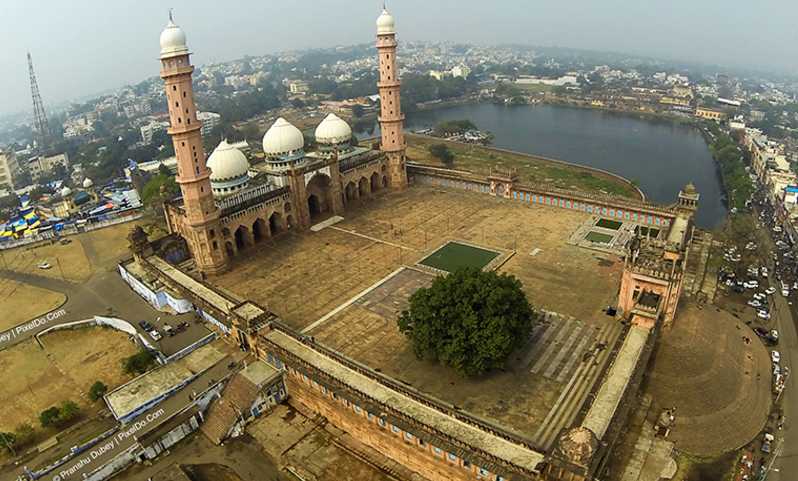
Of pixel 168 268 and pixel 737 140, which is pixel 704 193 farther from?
pixel 168 268

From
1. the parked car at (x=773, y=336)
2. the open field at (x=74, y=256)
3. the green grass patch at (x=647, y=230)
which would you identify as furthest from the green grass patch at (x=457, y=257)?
the open field at (x=74, y=256)

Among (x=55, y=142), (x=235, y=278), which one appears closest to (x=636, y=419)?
(x=235, y=278)

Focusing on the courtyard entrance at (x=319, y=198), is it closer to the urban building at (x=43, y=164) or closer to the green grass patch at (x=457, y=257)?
the green grass patch at (x=457, y=257)

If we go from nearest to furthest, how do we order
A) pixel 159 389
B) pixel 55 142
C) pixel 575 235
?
pixel 159 389
pixel 575 235
pixel 55 142

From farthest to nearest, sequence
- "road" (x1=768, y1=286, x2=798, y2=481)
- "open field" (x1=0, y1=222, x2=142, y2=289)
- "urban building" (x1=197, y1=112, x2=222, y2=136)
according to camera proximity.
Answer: "urban building" (x1=197, y1=112, x2=222, y2=136) < "open field" (x1=0, y1=222, x2=142, y2=289) < "road" (x1=768, y1=286, x2=798, y2=481)

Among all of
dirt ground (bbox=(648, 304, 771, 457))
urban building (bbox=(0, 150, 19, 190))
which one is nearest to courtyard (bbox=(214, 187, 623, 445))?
dirt ground (bbox=(648, 304, 771, 457))

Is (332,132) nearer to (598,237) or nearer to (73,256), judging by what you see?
(73,256)

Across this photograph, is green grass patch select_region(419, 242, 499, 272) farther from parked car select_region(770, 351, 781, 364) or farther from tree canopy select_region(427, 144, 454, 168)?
tree canopy select_region(427, 144, 454, 168)
